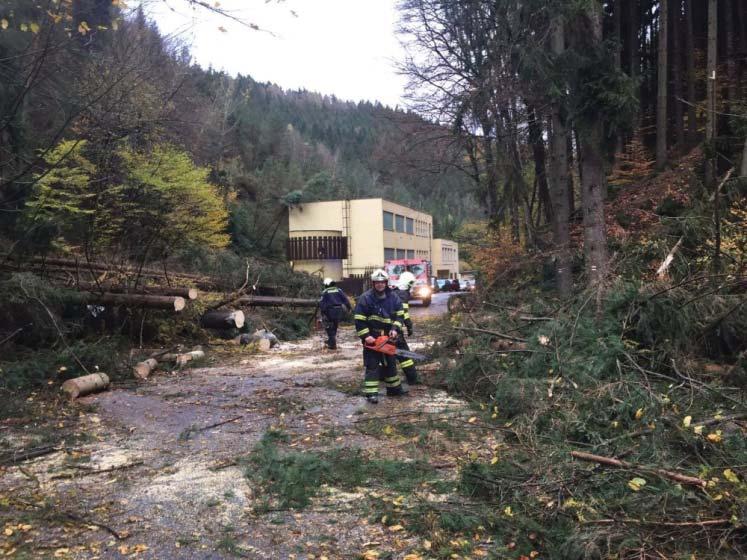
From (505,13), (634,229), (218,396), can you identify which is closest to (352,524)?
(218,396)

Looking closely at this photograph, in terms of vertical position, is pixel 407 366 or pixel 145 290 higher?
pixel 145 290

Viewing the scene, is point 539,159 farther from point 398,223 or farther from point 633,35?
point 398,223

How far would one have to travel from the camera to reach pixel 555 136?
1139 cm

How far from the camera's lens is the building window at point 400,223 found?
4444 centimetres

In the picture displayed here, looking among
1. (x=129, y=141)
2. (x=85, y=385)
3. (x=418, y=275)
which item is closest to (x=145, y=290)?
(x=85, y=385)

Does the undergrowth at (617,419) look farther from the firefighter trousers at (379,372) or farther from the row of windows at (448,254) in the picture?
the row of windows at (448,254)

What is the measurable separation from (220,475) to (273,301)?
1048 centimetres

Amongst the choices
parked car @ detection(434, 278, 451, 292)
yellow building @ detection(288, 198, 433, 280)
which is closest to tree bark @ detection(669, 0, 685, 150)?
yellow building @ detection(288, 198, 433, 280)

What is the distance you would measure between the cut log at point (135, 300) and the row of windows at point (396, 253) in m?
31.1

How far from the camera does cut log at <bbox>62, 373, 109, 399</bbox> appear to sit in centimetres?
755

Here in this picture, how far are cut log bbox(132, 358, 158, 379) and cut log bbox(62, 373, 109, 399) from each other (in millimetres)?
793

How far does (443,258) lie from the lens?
206 ft

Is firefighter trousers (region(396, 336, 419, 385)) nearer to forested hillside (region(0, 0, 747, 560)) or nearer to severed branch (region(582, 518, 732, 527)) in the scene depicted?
forested hillside (region(0, 0, 747, 560))

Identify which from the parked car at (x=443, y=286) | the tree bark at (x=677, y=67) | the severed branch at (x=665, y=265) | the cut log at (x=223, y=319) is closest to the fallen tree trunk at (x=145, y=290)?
the cut log at (x=223, y=319)
